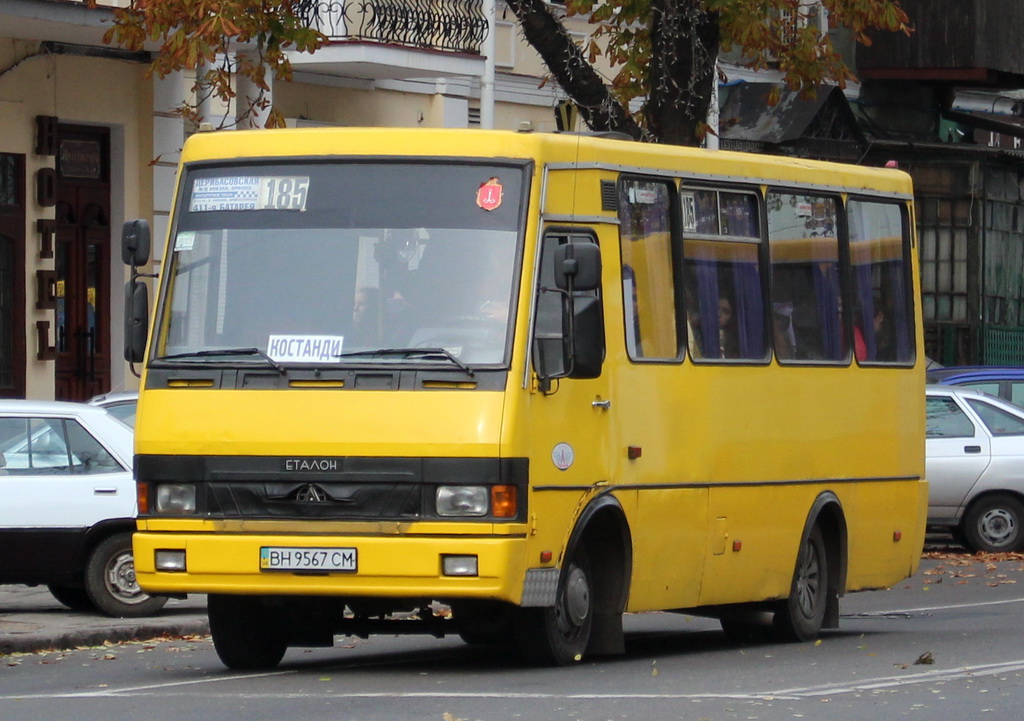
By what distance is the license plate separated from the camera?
10500 millimetres

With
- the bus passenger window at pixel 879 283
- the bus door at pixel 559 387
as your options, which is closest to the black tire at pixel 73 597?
the bus passenger window at pixel 879 283

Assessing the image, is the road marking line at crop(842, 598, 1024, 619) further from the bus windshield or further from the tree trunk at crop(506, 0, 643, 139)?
the bus windshield

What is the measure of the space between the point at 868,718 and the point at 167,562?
349cm

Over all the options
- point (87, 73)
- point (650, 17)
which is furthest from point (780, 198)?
point (87, 73)

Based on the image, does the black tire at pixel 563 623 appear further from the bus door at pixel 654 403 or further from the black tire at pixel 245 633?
the black tire at pixel 245 633

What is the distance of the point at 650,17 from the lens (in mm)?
19484

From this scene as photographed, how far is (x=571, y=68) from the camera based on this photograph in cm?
1983

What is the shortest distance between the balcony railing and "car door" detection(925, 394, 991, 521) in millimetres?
8182

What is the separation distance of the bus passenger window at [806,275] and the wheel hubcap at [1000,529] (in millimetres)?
8431

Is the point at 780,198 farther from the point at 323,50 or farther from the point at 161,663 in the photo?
the point at 323,50

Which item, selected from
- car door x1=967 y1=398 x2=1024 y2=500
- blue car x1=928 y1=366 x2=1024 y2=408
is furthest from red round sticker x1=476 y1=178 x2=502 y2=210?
blue car x1=928 y1=366 x2=1024 y2=408

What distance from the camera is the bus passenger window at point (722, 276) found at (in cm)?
1245

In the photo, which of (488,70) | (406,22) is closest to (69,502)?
(406,22)

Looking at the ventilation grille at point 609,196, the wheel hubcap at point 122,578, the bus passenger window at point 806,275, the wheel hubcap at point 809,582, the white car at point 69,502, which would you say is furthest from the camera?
the wheel hubcap at point 122,578
